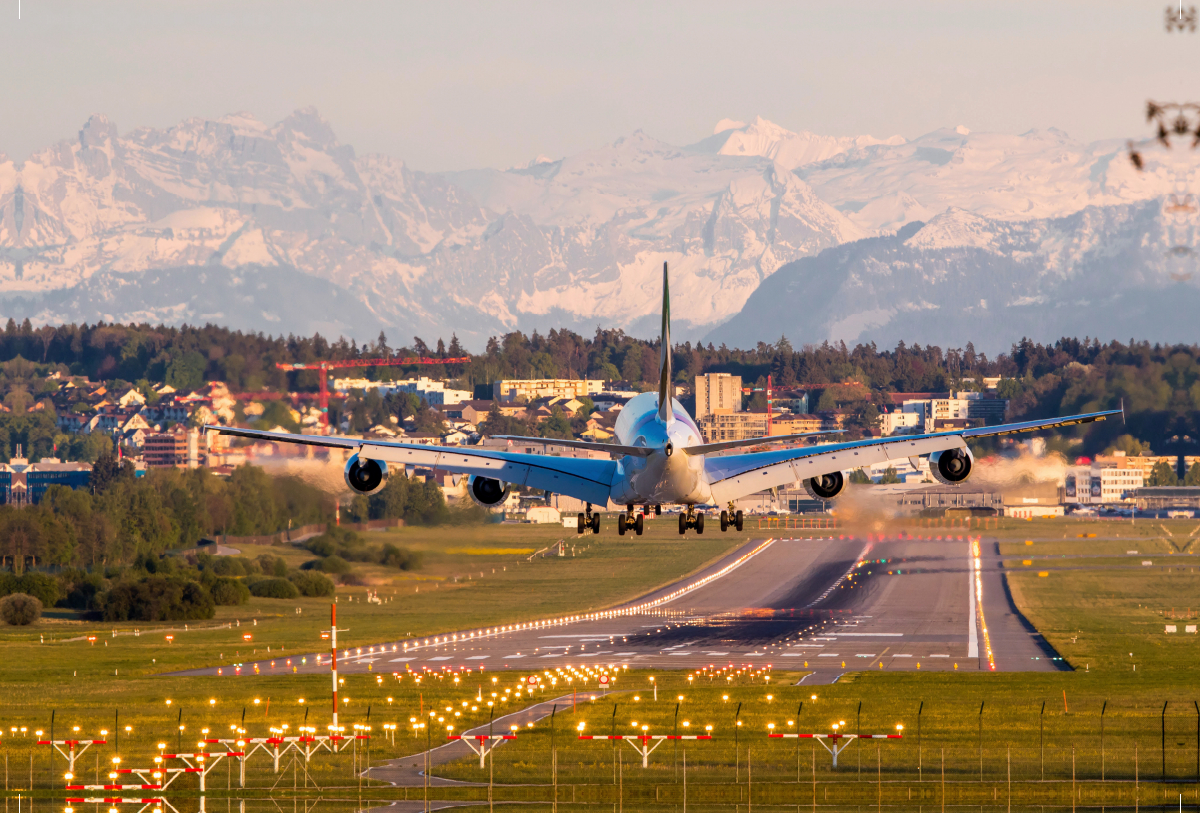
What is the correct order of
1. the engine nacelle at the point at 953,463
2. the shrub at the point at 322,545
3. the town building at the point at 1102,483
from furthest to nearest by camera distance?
the town building at the point at 1102,483
the shrub at the point at 322,545
the engine nacelle at the point at 953,463

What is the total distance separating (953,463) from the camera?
6469cm

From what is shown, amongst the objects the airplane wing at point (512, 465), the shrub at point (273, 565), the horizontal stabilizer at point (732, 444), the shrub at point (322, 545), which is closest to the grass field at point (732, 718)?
the shrub at point (322, 545)

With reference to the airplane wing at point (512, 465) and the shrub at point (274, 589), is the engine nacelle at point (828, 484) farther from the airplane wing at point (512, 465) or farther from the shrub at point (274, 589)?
the shrub at point (274, 589)

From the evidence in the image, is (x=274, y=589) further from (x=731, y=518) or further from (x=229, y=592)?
(x=731, y=518)

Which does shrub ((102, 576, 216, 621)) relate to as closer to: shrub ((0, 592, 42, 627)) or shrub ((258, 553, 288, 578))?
shrub ((258, 553, 288, 578))

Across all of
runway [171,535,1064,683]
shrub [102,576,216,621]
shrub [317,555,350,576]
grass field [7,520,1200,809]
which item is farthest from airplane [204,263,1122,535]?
shrub [102,576,216,621]

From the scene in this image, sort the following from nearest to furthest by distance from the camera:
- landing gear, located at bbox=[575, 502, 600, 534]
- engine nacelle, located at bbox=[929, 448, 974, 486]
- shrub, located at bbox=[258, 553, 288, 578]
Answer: landing gear, located at bbox=[575, 502, 600, 534]
engine nacelle, located at bbox=[929, 448, 974, 486]
shrub, located at bbox=[258, 553, 288, 578]

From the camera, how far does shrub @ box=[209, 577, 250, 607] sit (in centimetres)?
19662

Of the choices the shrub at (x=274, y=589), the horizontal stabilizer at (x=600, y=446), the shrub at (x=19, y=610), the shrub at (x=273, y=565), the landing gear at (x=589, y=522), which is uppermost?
the horizontal stabilizer at (x=600, y=446)

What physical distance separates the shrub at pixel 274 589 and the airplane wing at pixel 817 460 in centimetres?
13289

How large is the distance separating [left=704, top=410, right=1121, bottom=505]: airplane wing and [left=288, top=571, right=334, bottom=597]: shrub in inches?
4824

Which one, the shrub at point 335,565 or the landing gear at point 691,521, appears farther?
the shrub at point 335,565

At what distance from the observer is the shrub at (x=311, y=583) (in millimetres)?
183875

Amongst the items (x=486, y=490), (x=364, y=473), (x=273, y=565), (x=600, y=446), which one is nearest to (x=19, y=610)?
(x=273, y=565)
